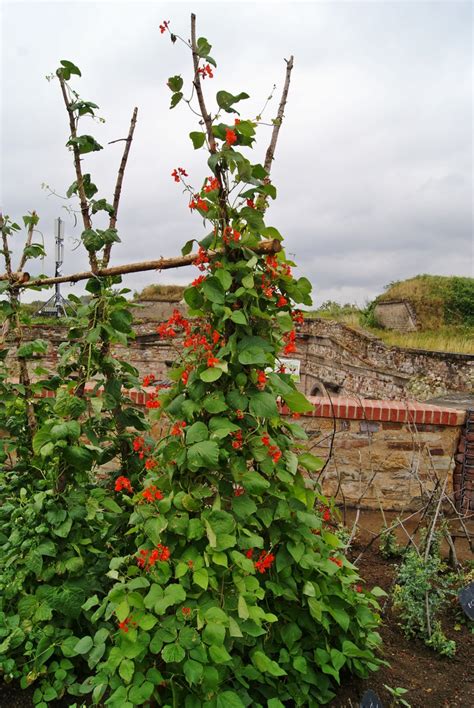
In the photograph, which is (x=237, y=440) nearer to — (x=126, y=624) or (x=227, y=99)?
(x=126, y=624)

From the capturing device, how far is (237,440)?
6.62ft

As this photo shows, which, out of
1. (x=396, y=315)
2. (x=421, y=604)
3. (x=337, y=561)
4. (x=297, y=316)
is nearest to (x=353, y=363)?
(x=396, y=315)

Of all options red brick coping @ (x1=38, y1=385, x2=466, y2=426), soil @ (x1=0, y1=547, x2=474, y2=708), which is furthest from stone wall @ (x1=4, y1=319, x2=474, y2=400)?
soil @ (x1=0, y1=547, x2=474, y2=708)

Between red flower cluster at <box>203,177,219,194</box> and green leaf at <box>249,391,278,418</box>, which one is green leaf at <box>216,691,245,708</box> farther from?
red flower cluster at <box>203,177,219,194</box>

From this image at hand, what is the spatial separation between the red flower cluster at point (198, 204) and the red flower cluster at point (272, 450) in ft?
2.91

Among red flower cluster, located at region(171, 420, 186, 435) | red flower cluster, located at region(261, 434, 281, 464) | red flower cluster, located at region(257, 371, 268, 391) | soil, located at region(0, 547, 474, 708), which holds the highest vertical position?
red flower cluster, located at region(257, 371, 268, 391)

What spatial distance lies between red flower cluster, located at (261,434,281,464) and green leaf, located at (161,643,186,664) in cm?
72

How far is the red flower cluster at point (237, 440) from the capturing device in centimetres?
200

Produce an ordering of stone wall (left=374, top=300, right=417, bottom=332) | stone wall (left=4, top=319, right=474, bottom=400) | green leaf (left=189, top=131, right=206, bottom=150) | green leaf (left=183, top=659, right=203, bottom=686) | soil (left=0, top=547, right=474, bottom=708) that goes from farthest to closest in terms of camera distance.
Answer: stone wall (left=374, top=300, right=417, bottom=332) → stone wall (left=4, top=319, right=474, bottom=400) → soil (left=0, top=547, right=474, bottom=708) → green leaf (left=189, top=131, right=206, bottom=150) → green leaf (left=183, top=659, right=203, bottom=686)

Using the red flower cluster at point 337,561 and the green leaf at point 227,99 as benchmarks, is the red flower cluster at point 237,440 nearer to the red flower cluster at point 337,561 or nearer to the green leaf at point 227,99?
the red flower cluster at point 337,561

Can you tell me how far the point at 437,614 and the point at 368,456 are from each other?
4.68 ft

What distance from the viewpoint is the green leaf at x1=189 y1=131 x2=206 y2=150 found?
199 cm

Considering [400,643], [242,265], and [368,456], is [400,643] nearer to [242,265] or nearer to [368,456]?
[368,456]

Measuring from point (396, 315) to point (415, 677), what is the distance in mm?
16019
